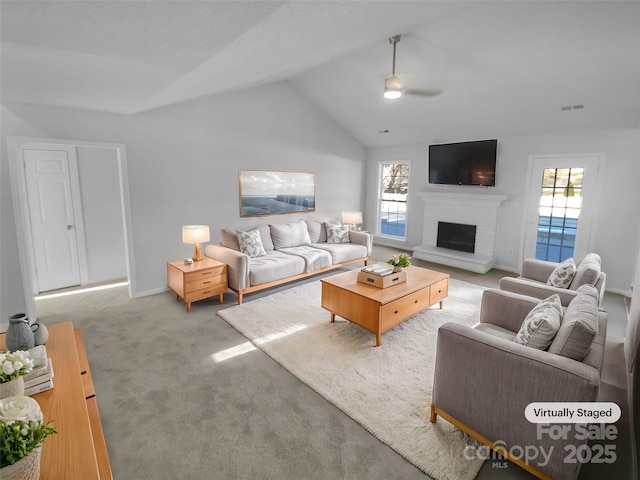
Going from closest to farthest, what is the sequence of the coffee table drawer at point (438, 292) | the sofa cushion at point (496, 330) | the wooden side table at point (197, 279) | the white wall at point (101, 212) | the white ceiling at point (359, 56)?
the white ceiling at point (359, 56), the sofa cushion at point (496, 330), the coffee table drawer at point (438, 292), the wooden side table at point (197, 279), the white wall at point (101, 212)

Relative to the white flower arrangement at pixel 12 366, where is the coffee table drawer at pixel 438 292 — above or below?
below

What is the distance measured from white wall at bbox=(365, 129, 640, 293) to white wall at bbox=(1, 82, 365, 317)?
341cm

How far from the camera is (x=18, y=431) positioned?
1.05m

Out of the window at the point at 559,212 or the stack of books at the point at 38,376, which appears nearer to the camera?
the stack of books at the point at 38,376

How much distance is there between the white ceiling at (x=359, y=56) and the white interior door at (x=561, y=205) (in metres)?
0.51

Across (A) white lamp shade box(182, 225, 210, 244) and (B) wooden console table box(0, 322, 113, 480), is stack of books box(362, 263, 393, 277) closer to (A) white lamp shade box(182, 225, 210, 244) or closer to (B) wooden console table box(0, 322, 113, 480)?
(A) white lamp shade box(182, 225, 210, 244)

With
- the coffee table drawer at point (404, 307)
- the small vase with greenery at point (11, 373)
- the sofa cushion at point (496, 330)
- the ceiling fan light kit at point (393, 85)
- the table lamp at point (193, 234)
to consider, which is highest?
the ceiling fan light kit at point (393, 85)

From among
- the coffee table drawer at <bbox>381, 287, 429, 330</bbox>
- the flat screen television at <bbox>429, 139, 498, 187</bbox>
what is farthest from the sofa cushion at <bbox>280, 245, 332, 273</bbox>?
the flat screen television at <bbox>429, 139, 498, 187</bbox>

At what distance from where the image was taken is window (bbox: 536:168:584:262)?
508cm

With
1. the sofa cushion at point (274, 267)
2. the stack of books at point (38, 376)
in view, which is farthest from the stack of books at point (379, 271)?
the stack of books at point (38, 376)

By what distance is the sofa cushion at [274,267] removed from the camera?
4.40 metres

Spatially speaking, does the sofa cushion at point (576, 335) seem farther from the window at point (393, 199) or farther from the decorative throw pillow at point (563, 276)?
the window at point (393, 199)

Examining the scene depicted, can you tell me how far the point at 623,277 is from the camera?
4719mm

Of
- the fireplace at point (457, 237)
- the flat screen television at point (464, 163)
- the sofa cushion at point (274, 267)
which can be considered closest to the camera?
the sofa cushion at point (274, 267)
